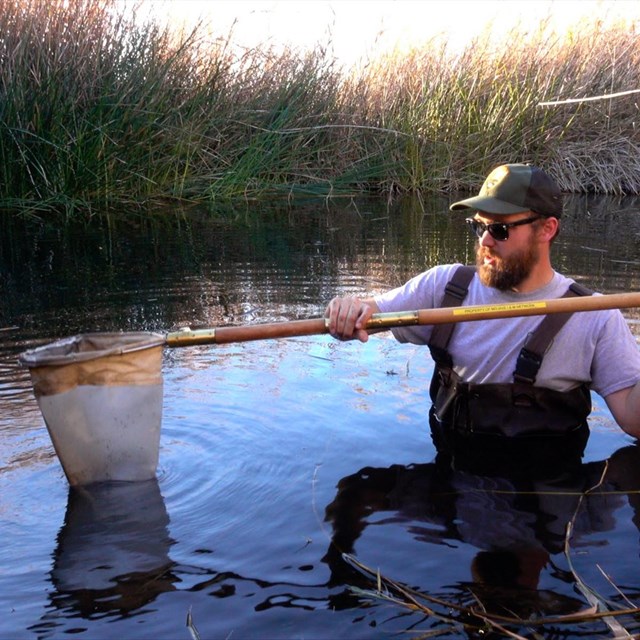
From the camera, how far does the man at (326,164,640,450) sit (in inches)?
147

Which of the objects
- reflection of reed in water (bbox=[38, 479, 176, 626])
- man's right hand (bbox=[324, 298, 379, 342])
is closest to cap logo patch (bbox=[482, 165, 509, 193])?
man's right hand (bbox=[324, 298, 379, 342])

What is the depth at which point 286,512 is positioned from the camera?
355 cm

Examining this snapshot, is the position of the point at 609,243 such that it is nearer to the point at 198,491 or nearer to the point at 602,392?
the point at 602,392

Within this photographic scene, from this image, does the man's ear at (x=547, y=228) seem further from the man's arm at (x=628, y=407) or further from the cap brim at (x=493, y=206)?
the man's arm at (x=628, y=407)

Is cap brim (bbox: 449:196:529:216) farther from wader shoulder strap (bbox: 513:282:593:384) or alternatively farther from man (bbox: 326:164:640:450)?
wader shoulder strap (bbox: 513:282:593:384)

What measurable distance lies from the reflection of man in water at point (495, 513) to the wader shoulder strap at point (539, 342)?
44cm

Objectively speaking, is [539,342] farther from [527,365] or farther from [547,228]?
[547,228]

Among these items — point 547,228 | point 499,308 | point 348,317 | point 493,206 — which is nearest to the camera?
point 499,308

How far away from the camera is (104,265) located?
7957 mm

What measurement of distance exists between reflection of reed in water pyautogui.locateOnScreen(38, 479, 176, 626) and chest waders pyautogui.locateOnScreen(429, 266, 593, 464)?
132cm

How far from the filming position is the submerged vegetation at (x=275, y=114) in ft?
31.0

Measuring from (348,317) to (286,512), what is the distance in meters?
0.76

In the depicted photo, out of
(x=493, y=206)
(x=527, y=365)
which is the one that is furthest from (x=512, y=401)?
(x=493, y=206)

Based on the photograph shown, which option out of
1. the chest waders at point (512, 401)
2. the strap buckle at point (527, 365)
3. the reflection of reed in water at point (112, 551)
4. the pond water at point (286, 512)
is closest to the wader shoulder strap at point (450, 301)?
the chest waders at point (512, 401)
